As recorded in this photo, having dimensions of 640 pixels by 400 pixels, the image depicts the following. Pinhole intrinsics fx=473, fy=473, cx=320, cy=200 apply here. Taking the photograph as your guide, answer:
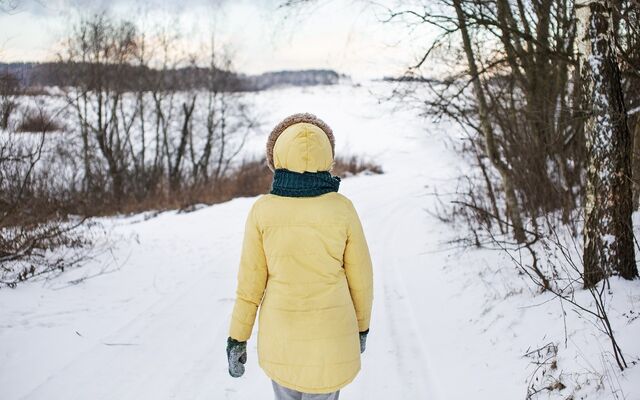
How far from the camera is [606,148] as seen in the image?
12.8 ft

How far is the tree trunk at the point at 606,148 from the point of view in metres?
3.85

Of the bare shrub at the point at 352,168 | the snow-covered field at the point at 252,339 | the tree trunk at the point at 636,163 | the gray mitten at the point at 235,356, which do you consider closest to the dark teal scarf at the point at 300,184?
the gray mitten at the point at 235,356

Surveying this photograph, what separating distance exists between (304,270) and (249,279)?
30 cm

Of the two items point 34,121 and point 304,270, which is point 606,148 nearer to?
point 304,270

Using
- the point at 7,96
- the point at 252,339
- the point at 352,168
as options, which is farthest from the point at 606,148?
the point at 352,168

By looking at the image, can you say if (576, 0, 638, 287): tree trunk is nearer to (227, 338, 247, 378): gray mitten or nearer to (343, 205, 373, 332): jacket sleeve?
(343, 205, 373, 332): jacket sleeve

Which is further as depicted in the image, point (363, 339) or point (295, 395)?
point (363, 339)

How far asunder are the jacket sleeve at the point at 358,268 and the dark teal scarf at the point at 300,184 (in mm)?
201

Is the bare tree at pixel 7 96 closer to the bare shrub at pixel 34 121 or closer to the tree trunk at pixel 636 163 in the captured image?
the bare shrub at pixel 34 121

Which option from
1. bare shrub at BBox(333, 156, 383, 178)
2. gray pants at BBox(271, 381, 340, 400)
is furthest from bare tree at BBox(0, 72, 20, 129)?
bare shrub at BBox(333, 156, 383, 178)

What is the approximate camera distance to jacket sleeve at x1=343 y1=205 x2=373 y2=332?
89.2 inches

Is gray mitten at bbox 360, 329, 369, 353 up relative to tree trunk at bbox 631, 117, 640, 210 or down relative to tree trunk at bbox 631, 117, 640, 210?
down

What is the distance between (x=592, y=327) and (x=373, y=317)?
92.7 inches

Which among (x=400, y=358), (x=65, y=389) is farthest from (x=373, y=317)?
(x=65, y=389)
